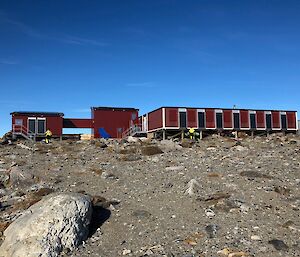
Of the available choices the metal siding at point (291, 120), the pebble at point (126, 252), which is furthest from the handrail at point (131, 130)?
the pebble at point (126, 252)

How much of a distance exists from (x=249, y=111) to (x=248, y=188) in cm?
3365

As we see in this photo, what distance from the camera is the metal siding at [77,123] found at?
51.2m

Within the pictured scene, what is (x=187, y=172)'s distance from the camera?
55.0 feet

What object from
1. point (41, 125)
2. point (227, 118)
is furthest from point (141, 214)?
point (41, 125)

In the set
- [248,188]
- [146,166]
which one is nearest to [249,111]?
[146,166]

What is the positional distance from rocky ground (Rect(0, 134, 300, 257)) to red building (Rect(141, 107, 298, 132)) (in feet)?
66.6

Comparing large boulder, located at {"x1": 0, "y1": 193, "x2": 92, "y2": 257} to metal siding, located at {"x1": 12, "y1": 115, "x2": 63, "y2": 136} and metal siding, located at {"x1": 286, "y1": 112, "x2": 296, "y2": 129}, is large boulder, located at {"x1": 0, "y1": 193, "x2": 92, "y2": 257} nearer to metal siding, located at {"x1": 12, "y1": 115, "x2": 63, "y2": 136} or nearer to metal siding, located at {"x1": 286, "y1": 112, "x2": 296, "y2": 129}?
metal siding, located at {"x1": 12, "y1": 115, "x2": 63, "y2": 136}

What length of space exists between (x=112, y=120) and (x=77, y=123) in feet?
18.6

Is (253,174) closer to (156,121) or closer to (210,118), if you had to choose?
(210,118)

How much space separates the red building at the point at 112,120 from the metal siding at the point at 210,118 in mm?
12297

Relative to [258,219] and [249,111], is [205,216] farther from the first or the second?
[249,111]

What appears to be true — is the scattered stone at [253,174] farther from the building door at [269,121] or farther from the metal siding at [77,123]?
the metal siding at [77,123]

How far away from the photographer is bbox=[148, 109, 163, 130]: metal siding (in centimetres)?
4225

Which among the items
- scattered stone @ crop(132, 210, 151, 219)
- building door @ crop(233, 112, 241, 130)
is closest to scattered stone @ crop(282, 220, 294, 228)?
scattered stone @ crop(132, 210, 151, 219)
